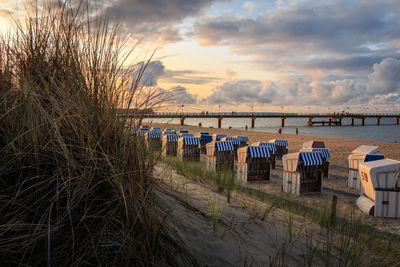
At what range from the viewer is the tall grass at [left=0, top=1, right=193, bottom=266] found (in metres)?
1.78

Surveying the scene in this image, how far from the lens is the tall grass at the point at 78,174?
5.84 feet

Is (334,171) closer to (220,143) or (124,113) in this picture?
(220,143)

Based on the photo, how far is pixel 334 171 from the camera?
12625 millimetres

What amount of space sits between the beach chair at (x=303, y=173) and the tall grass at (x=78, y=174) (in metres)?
6.86

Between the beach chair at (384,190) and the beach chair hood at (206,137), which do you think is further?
the beach chair hood at (206,137)

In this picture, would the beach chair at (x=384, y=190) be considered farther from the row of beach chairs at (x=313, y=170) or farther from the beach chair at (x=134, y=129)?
the beach chair at (x=134, y=129)

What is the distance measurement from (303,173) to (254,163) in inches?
78.3

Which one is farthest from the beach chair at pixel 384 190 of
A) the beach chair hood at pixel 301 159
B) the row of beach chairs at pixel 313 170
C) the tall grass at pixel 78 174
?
the tall grass at pixel 78 174

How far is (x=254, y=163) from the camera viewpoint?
1009 centimetres

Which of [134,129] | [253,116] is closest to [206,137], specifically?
[134,129]

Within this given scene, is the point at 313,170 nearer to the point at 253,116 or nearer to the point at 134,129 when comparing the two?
the point at 134,129

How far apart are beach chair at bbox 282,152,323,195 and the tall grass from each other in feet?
22.5

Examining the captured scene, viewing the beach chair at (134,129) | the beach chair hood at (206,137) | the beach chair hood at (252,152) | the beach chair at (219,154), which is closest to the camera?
the beach chair at (134,129)

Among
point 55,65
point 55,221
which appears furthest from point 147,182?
point 55,65
